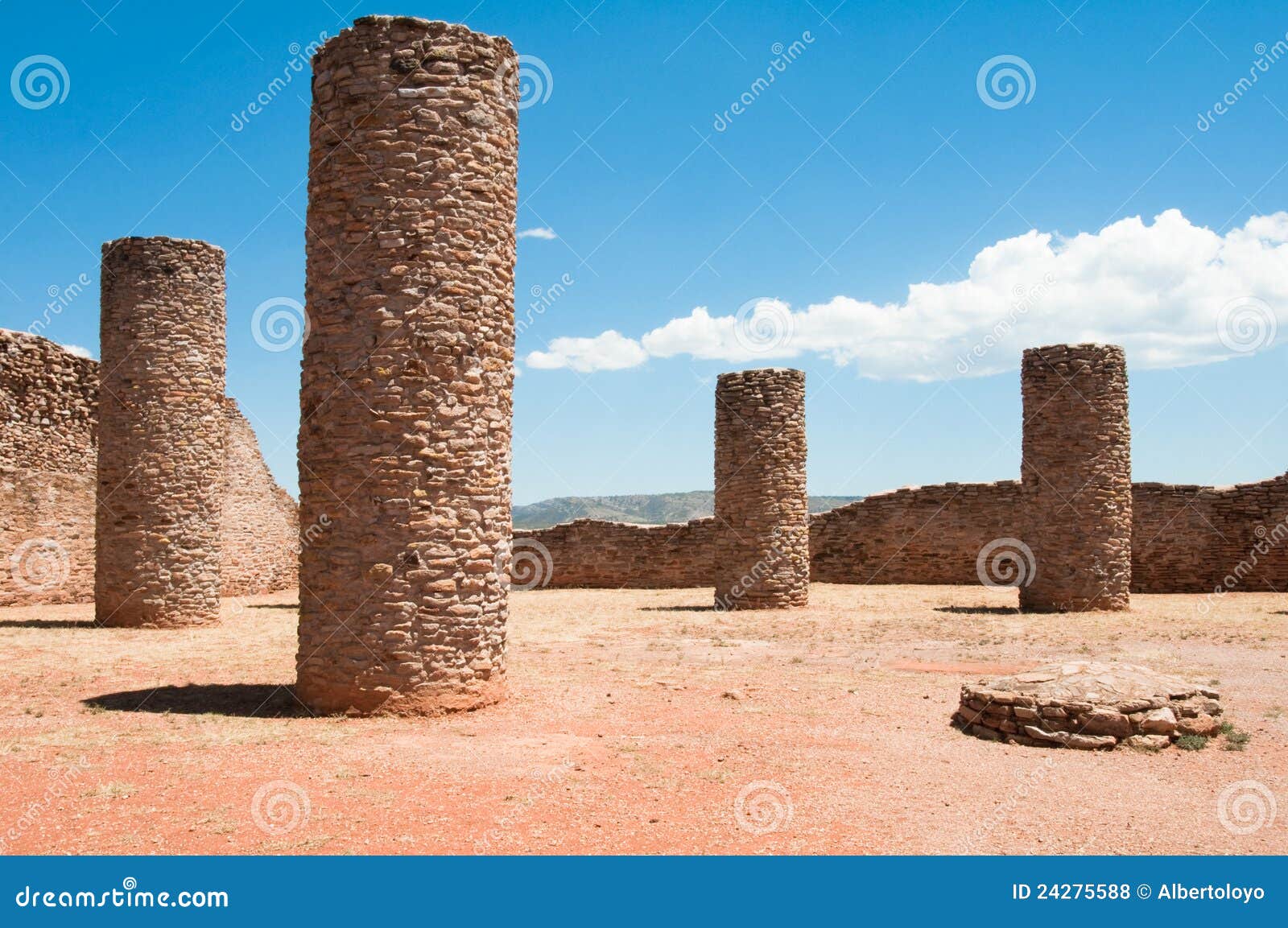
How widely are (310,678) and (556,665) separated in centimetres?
345

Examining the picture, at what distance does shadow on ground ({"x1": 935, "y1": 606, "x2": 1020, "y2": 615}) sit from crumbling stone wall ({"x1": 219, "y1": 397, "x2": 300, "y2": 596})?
567 inches

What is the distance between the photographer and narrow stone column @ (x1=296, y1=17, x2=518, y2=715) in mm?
7484

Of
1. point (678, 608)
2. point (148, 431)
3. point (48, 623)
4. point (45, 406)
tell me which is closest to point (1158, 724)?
point (678, 608)

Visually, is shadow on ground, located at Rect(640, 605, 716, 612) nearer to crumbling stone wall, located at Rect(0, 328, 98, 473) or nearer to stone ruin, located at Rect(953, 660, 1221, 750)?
stone ruin, located at Rect(953, 660, 1221, 750)

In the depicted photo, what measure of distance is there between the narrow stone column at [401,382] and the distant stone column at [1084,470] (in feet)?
37.8

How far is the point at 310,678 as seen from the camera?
7742 millimetres

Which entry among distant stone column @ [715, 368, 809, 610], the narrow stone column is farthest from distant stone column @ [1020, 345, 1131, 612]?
the narrow stone column

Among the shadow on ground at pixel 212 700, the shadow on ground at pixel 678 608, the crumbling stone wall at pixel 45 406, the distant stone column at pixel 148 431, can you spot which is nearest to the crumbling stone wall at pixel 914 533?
the shadow on ground at pixel 678 608

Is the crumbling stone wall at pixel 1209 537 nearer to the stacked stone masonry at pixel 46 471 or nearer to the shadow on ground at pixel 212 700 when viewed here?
the shadow on ground at pixel 212 700

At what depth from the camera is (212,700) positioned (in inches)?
329

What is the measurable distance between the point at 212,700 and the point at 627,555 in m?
15.8

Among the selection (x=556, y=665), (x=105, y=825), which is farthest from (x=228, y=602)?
(x=105, y=825)

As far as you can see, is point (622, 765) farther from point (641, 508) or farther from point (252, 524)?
point (641, 508)

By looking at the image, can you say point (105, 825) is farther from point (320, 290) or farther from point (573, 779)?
point (320, 290)
